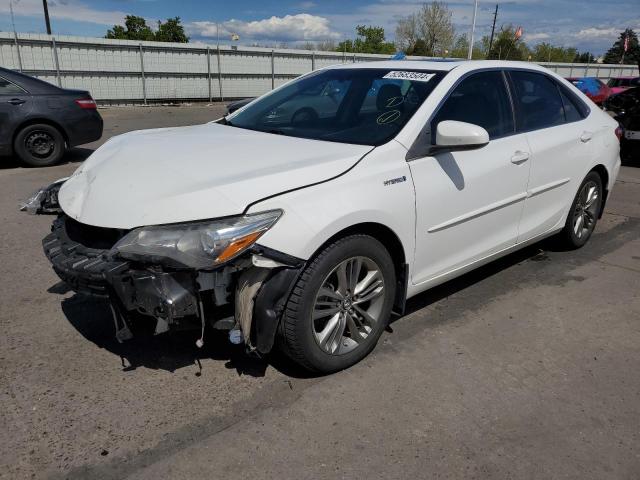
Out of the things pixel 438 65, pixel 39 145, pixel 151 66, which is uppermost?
pixel 438 65

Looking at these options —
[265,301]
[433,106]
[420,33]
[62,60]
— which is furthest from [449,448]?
[420,33]

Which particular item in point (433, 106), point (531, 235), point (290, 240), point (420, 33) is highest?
point (420, 33)

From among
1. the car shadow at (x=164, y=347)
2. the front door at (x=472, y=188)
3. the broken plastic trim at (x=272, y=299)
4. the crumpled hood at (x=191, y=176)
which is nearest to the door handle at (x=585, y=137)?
the front door at (x=472, y=188)

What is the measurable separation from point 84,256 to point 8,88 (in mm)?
6992

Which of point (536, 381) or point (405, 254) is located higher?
point (405, 254)

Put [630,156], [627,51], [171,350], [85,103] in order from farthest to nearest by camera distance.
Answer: [627,51], [630,156], [85,103], [171,350]

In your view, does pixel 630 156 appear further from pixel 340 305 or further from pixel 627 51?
pixel 627 51

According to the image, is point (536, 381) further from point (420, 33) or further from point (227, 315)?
point (420, 33)

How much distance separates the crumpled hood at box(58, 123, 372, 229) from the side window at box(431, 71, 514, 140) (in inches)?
31.6

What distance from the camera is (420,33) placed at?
2068 inches

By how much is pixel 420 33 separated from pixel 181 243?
5483 cm

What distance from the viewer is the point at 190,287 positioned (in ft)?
8.21

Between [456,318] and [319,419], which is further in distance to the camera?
[456,318]

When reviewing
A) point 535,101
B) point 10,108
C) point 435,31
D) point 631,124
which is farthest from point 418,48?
point 535,101
